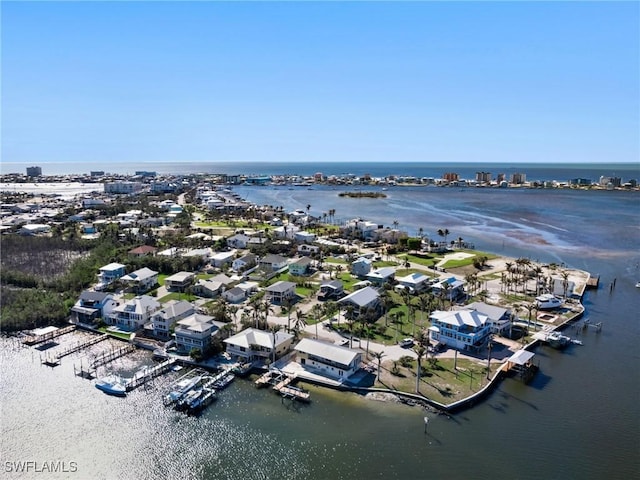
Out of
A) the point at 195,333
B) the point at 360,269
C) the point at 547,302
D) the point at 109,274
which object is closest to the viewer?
the point at 195,333

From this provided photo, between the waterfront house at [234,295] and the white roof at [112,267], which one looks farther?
the white roof at [112,267]

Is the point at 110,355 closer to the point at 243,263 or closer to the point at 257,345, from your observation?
the point at 257,345

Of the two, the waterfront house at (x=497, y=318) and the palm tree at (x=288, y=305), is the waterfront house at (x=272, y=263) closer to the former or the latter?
the palm tree at (x=288, y=305)

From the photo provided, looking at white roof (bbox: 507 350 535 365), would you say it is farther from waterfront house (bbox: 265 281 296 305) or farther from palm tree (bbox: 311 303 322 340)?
waterfront house (bbox: 265 281 296 305)

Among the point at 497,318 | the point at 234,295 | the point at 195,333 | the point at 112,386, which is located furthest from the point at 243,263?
the point at 497,318

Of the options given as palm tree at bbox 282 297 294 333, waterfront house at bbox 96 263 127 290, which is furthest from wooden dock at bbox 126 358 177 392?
waterfront house at bbox 96 263 127 290

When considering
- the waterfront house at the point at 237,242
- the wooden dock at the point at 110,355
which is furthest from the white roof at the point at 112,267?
the waterfront house at the point at 237,242
